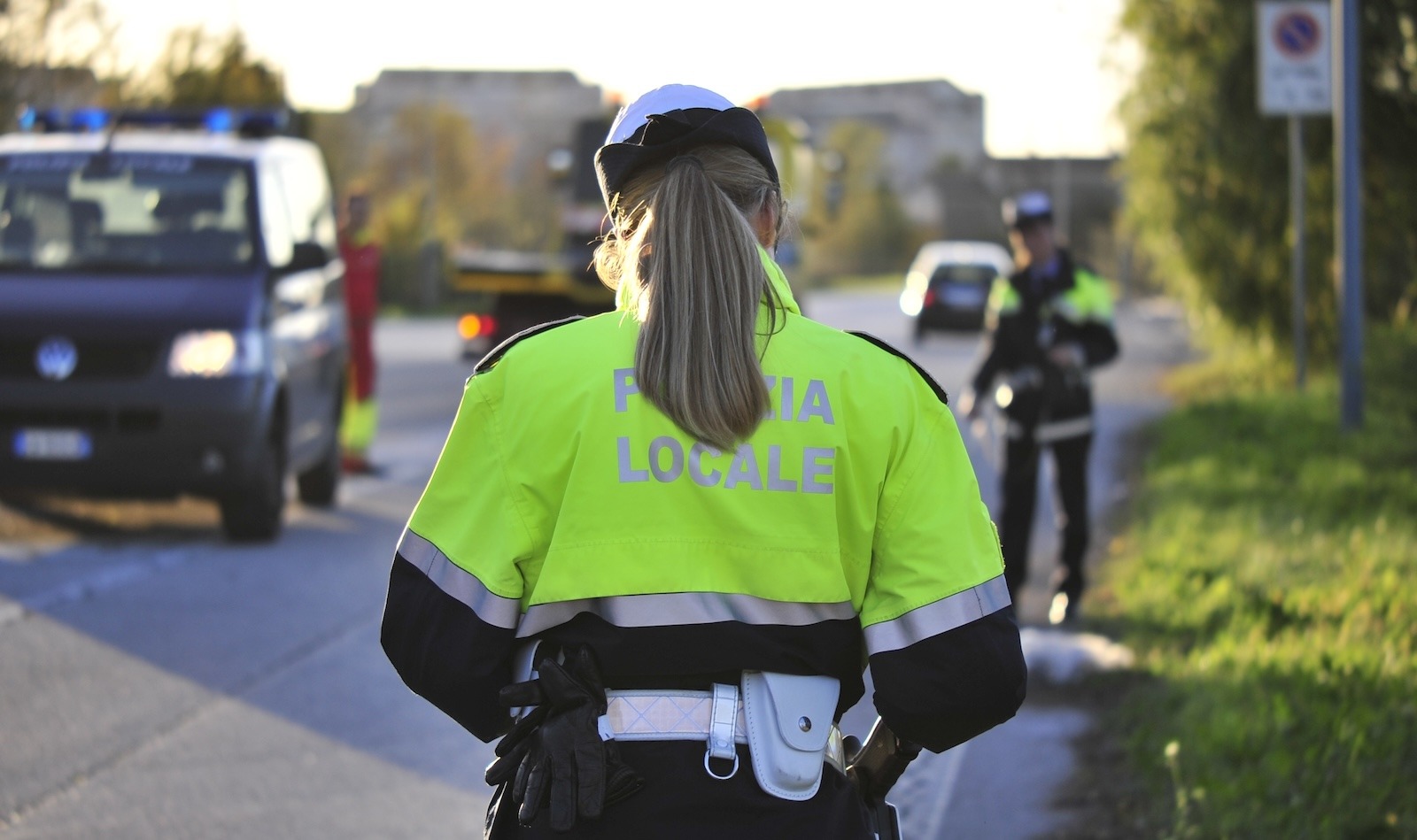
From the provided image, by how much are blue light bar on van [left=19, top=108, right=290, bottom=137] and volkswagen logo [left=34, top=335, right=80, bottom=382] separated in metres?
1.87

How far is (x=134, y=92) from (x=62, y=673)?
14.9m

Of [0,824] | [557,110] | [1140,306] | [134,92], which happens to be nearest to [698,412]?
[0,824]

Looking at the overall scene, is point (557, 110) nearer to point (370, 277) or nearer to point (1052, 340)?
point (370, 277)

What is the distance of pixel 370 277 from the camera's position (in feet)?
43.1

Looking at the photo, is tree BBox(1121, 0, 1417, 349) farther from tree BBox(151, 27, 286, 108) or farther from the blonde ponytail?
the blonde ponytail

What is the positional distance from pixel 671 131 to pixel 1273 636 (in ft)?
15.1

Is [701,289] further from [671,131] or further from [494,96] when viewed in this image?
[494,96]

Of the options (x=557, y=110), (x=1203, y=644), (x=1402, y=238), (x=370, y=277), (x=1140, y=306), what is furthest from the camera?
(x=557, y=110)

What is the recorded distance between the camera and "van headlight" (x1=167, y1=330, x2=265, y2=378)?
9008 mm

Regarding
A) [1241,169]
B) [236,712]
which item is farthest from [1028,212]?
[1241,169]

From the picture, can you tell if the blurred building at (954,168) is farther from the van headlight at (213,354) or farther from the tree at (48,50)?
the van headlight at (213,354)

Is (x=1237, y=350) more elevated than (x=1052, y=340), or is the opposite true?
(x=1052, y=340)

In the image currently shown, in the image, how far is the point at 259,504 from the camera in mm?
9359

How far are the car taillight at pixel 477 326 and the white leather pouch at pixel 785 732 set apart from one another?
49.3 feet
